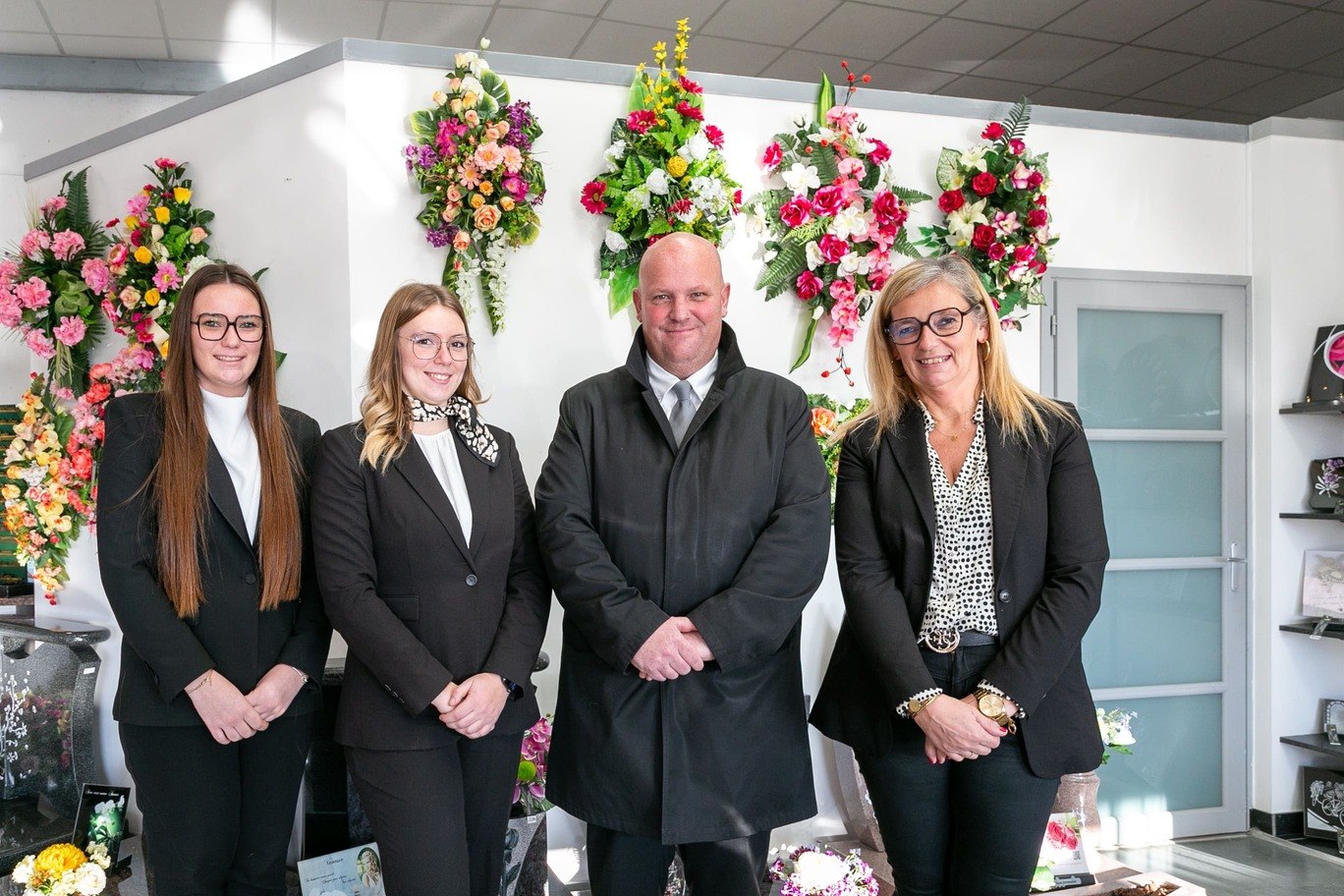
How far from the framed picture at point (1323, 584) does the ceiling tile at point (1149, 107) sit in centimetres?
357

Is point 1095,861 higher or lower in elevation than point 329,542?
lower

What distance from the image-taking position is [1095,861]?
314cm

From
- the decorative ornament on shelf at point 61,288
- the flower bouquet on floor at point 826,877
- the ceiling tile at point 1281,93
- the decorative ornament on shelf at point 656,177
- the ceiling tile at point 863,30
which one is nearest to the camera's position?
the flower bouquet on floor at point 826,877

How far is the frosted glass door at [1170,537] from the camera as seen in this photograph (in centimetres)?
368

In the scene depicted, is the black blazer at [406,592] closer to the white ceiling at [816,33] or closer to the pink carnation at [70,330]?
the pink carnation at [70,330]

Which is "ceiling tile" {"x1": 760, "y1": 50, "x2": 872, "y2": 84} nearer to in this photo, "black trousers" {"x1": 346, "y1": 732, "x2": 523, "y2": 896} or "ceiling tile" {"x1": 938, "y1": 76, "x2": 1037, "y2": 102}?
"ceiling tile" {"x1": 938, "y1": 76, "x2": 1037, "y2": 102}

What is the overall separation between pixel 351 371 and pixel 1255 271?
3.29 m

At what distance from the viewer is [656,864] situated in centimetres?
198

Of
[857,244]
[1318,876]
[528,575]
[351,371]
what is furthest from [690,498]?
[1318,876]

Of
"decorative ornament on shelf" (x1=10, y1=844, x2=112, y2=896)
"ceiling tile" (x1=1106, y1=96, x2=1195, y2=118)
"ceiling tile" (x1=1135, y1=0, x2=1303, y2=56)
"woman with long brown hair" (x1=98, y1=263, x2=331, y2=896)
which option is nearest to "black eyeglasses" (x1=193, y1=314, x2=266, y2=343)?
"woman with long brown hair" (x1=98, y1=263, x2=331, y2=896)

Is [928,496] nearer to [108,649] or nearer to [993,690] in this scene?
[993,690]

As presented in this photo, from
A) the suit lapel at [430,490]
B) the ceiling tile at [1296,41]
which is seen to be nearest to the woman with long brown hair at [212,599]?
the suit lapel at [430,490]

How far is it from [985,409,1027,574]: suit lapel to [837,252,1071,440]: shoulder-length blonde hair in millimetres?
27

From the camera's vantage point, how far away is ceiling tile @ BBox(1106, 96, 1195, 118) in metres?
6.25
